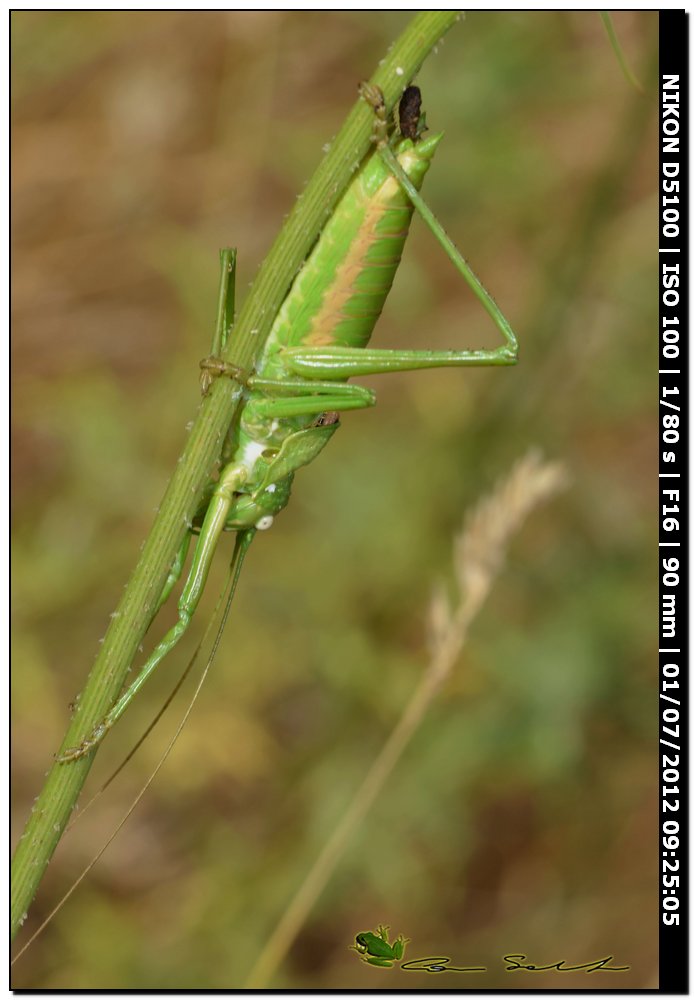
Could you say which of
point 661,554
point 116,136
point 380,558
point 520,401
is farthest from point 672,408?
point 116,136

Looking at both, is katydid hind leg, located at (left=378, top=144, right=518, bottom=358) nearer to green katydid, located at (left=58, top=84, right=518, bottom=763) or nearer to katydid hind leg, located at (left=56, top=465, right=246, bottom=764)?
green katydid, located at (left=58, top=84, right=518, bottom=763)

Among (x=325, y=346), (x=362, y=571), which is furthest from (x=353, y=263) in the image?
(x=362, y=571)

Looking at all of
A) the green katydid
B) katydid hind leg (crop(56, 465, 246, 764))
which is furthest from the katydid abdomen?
katydid hind leg (crop(56, 465, 246, 764))

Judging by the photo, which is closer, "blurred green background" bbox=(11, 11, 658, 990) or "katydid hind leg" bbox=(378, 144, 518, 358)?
"katydid hind leg" bbox=(378, 144, 518, 358)

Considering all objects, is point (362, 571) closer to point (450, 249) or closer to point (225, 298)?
point (225, 298)

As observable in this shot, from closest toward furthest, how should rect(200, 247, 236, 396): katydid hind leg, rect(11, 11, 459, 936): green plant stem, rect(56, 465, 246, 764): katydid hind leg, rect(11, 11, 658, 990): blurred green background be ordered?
rect(11, 11, 459, 936): green plant stem < rect(56, 465, 246, 764): katydid hind leg < rect(200, 247, 236, 396): katydid hind leg < rect(11, 11, 658, 990): blurred green background

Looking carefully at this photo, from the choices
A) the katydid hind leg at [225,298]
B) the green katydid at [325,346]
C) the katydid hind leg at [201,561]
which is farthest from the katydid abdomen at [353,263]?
the katydid hind leg at [201,561]
